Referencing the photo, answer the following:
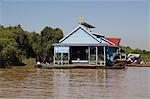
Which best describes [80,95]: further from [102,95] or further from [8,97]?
[8,97]

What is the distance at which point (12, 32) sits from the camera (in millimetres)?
40062

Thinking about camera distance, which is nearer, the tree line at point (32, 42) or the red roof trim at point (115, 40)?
the tree line at point (32, 42)

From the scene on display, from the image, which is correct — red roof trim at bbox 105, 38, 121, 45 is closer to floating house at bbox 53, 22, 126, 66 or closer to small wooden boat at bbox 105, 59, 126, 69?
floating house at bbox 53, 22, 126, 66

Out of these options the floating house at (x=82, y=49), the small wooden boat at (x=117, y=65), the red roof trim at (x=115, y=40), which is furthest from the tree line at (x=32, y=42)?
the small wooden boat at (x=117, y=65)

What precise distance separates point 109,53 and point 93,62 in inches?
143

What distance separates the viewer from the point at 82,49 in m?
40.0

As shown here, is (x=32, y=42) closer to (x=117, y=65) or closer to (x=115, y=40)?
(x=115, y=40)

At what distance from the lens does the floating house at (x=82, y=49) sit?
3738 cm

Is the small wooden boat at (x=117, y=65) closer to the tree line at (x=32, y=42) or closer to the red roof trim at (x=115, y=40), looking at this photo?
the red roof trim at (x=115, y=40)

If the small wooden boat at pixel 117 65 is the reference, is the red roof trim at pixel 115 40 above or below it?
above

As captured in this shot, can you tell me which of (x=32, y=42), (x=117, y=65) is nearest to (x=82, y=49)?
(x=117, y=65)

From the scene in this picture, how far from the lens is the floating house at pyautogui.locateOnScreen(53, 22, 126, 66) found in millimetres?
37375

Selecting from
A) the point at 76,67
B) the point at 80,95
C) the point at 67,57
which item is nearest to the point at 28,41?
the point at 67,57

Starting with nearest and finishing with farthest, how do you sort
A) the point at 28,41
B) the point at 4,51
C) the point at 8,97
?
the point at 8,97, the point at 4,51, the point at 28,41
